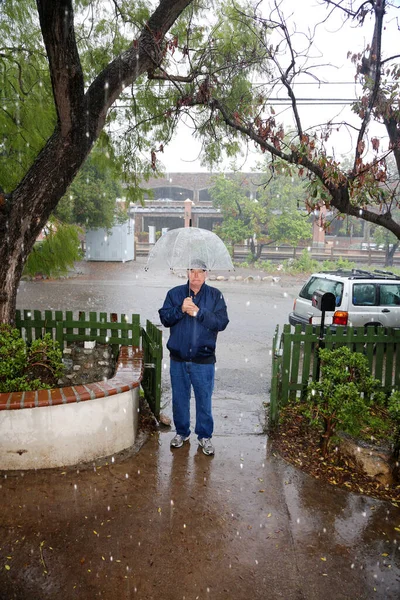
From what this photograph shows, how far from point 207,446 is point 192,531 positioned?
3.99 feet

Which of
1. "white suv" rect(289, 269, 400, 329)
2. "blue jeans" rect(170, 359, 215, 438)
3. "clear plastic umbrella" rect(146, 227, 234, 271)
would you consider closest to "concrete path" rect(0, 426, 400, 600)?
"blue jeans" rect(170, 359, 215, 438)

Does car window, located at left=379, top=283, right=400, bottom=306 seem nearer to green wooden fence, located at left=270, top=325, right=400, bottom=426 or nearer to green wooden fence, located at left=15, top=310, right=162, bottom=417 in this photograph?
green wooden fence, located at left=270, top=325, right=400, bottom=426

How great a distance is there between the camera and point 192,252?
4012 millimetres

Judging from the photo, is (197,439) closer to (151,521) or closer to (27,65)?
(151,521)

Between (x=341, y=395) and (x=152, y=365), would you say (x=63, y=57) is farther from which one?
(x=341, y=395)

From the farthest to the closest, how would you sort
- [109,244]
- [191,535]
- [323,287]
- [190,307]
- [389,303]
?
[109,244] → [323,287] → [389,303] → [190,307] → [191,535]

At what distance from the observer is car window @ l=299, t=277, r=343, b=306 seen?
8.73m

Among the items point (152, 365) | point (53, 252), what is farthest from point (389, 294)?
point (53, 252)

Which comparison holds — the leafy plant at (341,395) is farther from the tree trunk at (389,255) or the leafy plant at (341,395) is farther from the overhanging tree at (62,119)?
the tree trunk at (389,255)

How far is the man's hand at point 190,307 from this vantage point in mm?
3941

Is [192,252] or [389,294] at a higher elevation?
[192,252]

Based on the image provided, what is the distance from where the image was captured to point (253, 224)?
26578 millimetres

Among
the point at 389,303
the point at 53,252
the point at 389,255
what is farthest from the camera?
the point at 389,255

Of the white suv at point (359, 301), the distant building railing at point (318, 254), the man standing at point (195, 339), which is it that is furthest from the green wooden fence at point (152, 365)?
the distant building railing at point (318, 254)
